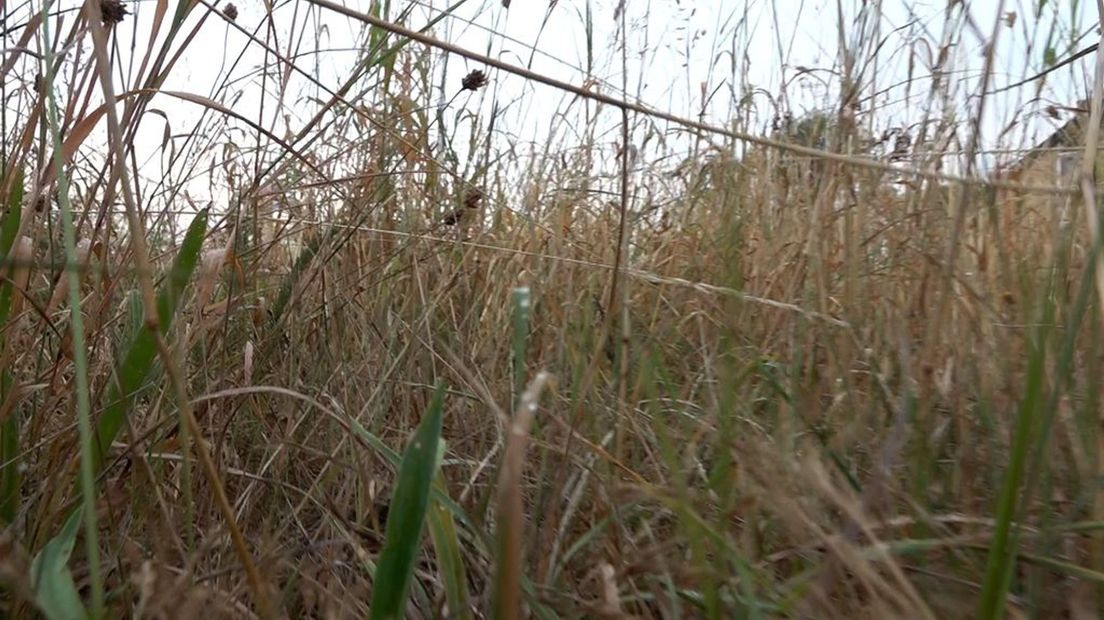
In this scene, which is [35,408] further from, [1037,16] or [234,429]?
[1037,16]

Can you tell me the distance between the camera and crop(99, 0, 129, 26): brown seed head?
0.74 meters

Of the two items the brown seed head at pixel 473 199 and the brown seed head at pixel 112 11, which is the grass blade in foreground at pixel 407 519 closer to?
the brown seed head at pixel 112 11

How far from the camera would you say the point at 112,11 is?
29.6 inches

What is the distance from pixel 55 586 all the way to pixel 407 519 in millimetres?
187

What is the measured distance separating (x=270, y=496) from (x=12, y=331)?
0.26 meters

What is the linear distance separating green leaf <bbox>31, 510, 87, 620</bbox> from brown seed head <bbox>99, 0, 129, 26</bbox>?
0.43 metres

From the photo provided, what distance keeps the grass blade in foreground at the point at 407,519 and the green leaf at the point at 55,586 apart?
0.50 ft

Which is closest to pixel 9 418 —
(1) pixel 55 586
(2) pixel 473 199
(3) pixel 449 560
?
(1) pixel 55 586

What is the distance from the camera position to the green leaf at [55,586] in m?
0.47

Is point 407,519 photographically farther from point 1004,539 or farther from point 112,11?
point 112,11

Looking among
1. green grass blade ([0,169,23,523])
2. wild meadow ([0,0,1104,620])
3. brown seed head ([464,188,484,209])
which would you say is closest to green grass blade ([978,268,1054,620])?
wild meadow ([0,0,1104,620])

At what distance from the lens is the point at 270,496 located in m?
0.85

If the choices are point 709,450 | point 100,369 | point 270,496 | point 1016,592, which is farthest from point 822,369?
point 100,369

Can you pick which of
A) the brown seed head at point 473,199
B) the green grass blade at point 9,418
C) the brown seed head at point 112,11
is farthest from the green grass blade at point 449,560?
the brown seed head at point 473,199
